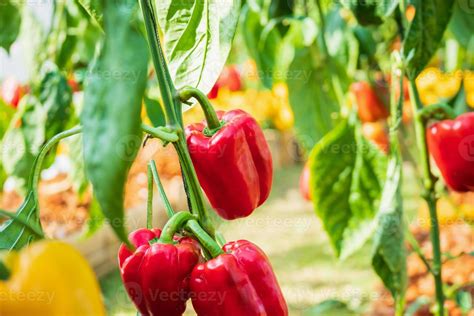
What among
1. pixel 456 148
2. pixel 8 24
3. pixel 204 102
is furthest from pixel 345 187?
pixel 8 24

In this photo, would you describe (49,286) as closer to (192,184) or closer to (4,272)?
(4,272)

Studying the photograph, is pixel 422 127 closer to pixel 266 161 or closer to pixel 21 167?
pixel 266 161

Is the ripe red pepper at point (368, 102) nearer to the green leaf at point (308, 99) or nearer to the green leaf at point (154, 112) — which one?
the green leaf at point (308, 99)

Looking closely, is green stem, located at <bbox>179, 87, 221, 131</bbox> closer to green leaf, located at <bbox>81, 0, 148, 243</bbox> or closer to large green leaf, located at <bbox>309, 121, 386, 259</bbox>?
green leaf, located at <bbox>81, 0, 148, 243</bbox>

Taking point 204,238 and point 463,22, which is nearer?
point 204,238

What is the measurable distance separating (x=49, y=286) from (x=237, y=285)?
25cm

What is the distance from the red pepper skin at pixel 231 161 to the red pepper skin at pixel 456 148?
1.01ft

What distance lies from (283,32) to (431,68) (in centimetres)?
157

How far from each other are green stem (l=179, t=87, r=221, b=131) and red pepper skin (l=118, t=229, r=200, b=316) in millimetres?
117

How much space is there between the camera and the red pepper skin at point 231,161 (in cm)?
59

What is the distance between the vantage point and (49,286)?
29 cm

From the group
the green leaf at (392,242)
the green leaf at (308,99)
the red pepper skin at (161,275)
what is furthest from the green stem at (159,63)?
the green leaf at (308,99)

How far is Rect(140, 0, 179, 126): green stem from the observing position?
48 cm

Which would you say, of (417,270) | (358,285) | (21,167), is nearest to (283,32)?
(21,167)
